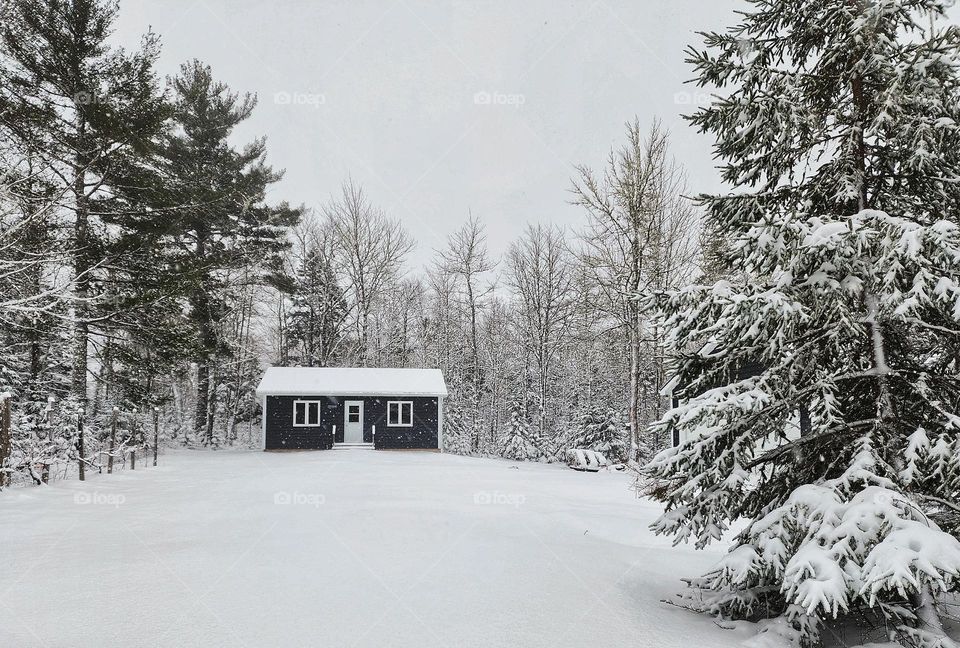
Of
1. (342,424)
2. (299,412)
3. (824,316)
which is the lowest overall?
(342,424)

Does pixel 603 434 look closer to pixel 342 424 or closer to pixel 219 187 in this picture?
pixel 342 424

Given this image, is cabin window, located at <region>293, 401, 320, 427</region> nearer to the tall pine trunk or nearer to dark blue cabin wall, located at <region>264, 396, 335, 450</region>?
dark blue cabin wall, located at <region>264, 396, 335, 450</region>

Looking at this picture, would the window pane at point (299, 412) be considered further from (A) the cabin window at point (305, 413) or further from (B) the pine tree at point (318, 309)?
(B) the pine tree at point (318, 309)

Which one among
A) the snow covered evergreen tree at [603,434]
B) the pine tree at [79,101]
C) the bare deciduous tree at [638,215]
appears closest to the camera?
the pine tree at [79,101]

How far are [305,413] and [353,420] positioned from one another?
197 cm

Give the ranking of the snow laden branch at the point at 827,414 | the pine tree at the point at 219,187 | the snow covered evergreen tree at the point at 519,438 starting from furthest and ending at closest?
the snow covered evergreen tree at the point at 519,438 < the pine tree at the point at 219,187 < the snow laden branch at the point at 827,414

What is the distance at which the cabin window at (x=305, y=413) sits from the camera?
2378 centimetres

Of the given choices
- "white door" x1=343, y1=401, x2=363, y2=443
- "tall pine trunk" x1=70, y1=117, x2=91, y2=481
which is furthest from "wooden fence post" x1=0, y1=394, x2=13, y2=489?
"white door" x1=343, y1=401, x2=363, y2=443

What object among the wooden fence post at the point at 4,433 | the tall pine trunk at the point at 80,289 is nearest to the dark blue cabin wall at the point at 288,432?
the tall pine trunk at the point at 80,289

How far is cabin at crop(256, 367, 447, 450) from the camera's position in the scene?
23.6m

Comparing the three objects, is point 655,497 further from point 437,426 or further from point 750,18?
point 437,426

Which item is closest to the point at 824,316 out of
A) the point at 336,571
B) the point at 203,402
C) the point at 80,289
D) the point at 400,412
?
the point at 336,571

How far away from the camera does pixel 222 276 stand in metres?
25.8

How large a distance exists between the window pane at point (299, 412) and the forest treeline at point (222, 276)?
12.4 feet
